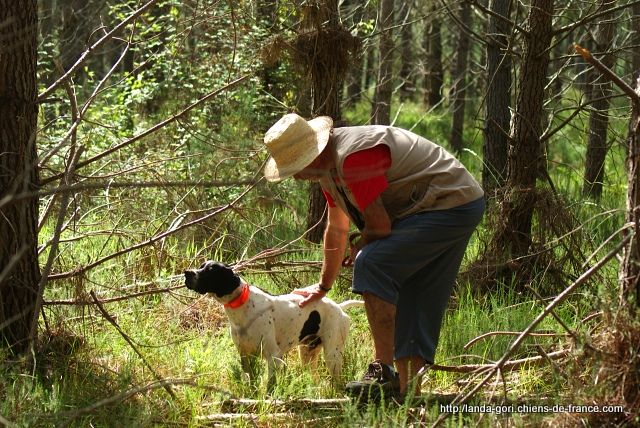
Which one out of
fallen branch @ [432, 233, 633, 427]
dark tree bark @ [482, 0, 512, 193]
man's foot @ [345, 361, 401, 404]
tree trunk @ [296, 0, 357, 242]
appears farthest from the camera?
dark tree bark @ [482, 0, 512, 193]

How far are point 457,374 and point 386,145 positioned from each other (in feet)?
4.91

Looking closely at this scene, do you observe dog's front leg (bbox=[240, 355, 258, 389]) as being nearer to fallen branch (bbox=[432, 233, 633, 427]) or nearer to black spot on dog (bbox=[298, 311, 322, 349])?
black spot on dog (bbox=[298, 311, 322, 349])

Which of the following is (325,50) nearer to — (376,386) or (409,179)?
(409,179)

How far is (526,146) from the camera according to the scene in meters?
6.98

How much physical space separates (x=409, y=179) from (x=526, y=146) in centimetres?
271

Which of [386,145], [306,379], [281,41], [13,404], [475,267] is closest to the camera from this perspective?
[13,404]

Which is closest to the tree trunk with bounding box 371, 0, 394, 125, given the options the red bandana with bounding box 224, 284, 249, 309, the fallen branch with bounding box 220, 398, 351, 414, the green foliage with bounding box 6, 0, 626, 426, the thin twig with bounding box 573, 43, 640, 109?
the green foliage with bounding box 6, 0, 626, 426

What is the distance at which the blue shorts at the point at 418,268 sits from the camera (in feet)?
14.7

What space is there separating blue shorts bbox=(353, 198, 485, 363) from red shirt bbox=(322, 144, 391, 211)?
0.91 ft

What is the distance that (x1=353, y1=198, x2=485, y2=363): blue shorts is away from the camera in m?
4.47

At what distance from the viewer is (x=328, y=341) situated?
516cm

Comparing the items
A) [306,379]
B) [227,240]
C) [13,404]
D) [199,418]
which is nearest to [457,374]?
[306,379]

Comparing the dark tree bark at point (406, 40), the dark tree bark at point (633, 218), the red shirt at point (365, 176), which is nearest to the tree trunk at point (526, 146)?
the dark tree bark at point (406, 40)

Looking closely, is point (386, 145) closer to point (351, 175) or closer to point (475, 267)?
point (351, 175)
